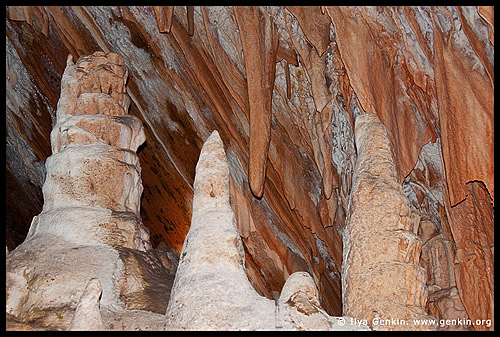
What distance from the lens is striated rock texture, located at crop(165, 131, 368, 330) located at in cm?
462

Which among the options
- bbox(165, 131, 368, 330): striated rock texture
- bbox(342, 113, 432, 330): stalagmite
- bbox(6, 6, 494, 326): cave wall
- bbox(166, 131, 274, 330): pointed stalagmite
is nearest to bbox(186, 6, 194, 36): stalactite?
bbox(6, 6, 494, 326): cave wall

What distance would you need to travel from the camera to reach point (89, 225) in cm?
668

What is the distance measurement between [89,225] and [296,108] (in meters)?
4.35

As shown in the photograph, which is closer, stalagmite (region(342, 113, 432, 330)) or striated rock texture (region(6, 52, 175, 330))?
stalagmite (region(342, 113, 432, 330))

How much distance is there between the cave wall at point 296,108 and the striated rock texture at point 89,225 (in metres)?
1.76

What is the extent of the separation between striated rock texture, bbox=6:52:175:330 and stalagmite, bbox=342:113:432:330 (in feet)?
6.73

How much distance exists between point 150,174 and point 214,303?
8.73 metres

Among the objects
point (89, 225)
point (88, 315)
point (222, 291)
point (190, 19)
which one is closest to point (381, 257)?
point (222, 291)

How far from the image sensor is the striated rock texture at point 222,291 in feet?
15.2

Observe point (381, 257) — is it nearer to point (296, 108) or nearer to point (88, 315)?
point (88, 315)

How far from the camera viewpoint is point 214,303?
4.75 m

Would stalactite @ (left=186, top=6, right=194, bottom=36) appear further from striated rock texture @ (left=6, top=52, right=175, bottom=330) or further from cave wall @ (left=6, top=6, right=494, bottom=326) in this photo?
striated rock texture @ (left=6, top=52, right=175, bottom=330)

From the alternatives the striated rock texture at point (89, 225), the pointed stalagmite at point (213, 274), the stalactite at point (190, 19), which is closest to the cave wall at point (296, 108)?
the stalactite at point (190, 19)
